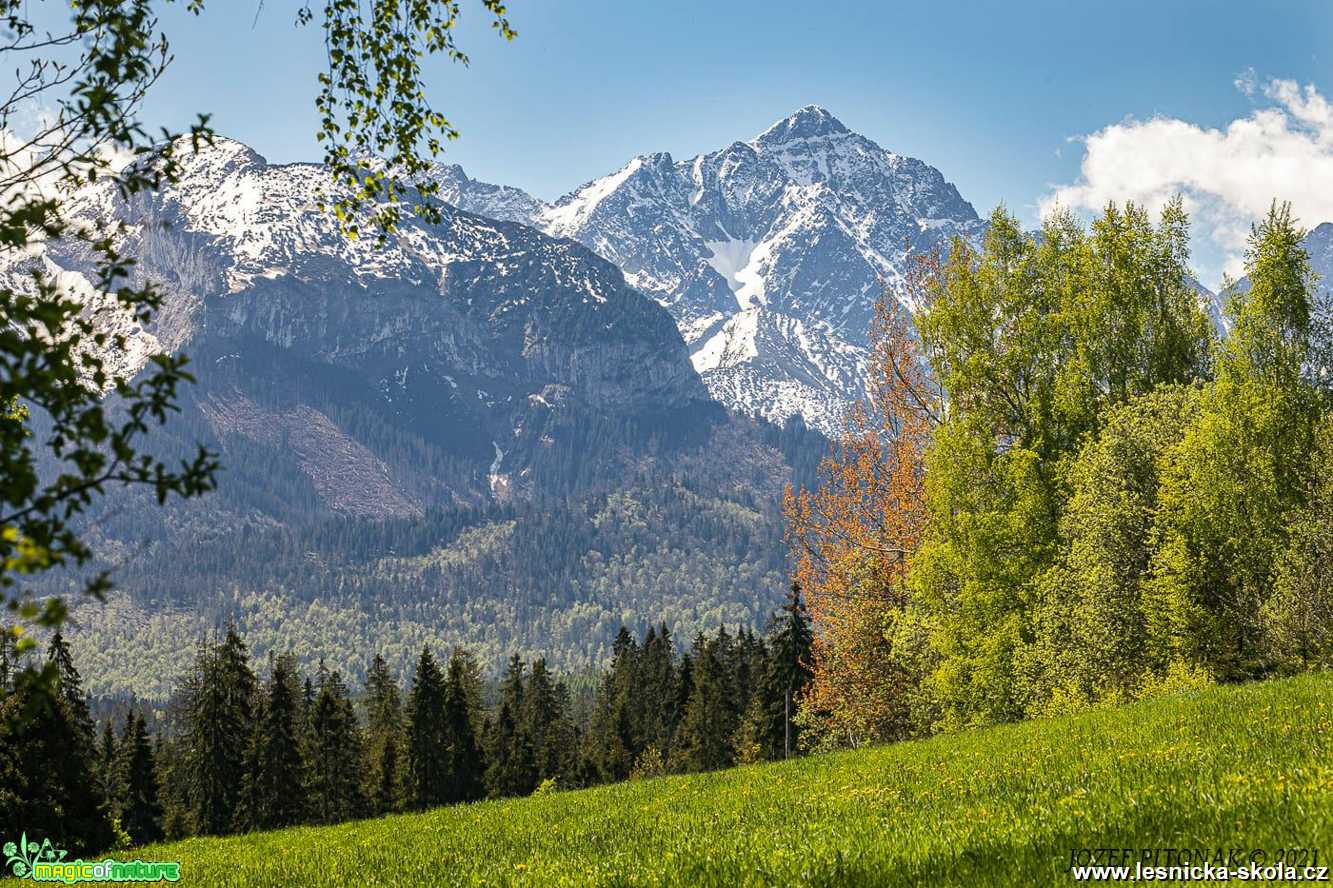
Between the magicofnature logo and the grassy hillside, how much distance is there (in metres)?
0.57

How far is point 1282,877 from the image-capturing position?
6.31 m

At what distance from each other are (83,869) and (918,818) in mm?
14808

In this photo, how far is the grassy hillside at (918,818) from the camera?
25.5ft

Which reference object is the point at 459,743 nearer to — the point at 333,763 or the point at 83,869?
the point at 333,763

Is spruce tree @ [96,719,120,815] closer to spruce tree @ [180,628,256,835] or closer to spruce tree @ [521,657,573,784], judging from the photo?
spruce tree @ [180,628,256,835]

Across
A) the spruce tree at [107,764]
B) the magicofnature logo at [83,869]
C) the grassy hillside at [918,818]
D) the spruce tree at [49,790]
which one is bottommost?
the spruce tree at [107,764]

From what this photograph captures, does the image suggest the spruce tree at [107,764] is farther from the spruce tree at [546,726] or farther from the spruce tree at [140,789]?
the spruce tree at [546,726]

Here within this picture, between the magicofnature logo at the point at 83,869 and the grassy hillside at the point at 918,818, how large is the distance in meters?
0.57

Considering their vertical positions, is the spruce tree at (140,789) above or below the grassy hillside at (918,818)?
below

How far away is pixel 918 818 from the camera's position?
34.4ft

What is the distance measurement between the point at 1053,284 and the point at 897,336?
6506 millimetres

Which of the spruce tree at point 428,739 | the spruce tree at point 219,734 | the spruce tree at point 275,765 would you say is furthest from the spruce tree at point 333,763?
the spruce tree at point 219,734

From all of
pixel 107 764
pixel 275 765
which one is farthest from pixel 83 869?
pixel 107 764

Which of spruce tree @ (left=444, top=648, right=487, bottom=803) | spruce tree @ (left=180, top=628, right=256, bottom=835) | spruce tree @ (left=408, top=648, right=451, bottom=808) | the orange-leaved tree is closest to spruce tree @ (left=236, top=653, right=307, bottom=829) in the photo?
spruce tree @ (left=180, top=628, right=256, bottom=835)
